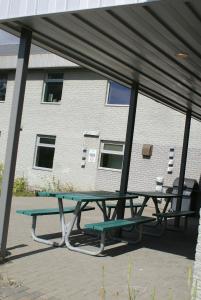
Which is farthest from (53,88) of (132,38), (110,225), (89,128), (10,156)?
(10,156)

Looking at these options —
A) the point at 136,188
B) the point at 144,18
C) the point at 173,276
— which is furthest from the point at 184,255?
the point at 136,188

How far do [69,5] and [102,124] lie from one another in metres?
13.3

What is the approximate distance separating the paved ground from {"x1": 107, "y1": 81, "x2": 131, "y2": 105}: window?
10534 mm

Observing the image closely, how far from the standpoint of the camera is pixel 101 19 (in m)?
5.95

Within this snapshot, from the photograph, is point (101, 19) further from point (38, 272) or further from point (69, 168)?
point (69, 168)

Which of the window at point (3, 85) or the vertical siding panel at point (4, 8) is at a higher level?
the window at point (3, 85)

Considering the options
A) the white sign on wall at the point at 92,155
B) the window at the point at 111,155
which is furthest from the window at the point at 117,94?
the white sign on wall at the point at 92,155

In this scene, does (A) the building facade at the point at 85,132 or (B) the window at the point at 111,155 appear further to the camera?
(B) the window at the point at 111,155

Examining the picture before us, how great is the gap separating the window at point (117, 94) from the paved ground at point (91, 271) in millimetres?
10534

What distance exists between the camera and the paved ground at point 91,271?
526cm

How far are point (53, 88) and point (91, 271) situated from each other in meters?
15.4

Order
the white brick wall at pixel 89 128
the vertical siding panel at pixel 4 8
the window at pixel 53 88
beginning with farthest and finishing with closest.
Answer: the window at pixel 53 88 < the white brick wall at pixel 89 128 < the vertical siding panel at pixel 4 8

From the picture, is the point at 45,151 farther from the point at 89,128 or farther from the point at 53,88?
the point at 53,88

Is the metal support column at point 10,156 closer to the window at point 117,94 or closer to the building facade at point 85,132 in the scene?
the building facade at point 85,132
